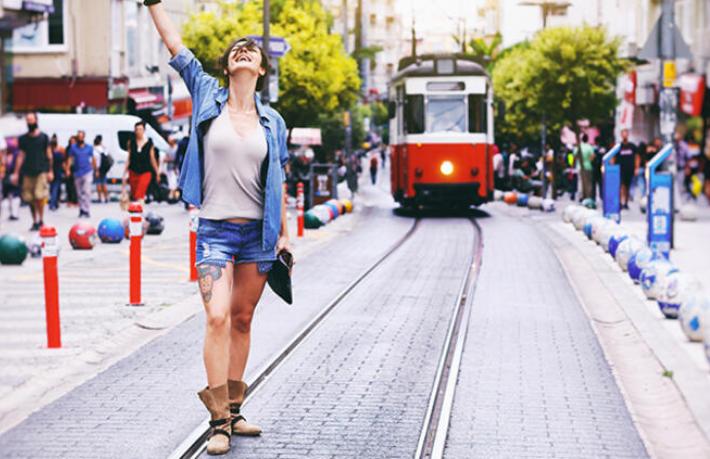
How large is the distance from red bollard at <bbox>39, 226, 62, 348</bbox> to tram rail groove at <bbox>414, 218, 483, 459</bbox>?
2886mm

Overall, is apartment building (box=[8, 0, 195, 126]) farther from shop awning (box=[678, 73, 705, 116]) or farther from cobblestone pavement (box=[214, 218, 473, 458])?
cobblestone pavement (box=[214, 218, 473, 458])

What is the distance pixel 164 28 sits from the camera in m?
7.38

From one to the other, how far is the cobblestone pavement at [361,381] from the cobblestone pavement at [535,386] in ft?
1.00

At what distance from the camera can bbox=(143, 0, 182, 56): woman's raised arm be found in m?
7.29

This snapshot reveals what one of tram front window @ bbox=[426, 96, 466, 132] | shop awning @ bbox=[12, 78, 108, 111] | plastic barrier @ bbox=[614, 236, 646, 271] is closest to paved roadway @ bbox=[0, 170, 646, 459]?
plastic barrier @ bbox=[614, 236, 646, 271]

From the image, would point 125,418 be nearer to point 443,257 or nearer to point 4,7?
point 443,257

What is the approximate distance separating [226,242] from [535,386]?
2980 millimetres

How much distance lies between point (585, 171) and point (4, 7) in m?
14.1

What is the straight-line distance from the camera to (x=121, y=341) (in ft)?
37.3

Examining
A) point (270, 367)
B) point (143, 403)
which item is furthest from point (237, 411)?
point (270, 367)

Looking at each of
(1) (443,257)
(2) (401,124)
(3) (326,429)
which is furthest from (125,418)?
(2) (401,124)

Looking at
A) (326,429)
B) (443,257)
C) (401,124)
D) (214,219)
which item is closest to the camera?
(214,219)

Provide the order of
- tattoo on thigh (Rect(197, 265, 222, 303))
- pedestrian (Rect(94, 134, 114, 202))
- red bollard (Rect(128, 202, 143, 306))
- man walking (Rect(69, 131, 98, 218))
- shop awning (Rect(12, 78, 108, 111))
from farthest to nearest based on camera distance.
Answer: shop awning (Rect(12, 78, 108, 111)) < pedestrian (Rect(94, 134, 114, 202)) < man walking (Rect(69, 131, 98, 218)) < red bollard (Rect(128, 202, 143, 306)) < tattoo on thigh (Rect(197, 265, 222, 303))

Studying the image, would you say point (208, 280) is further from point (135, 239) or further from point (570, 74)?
point (570, 74)
